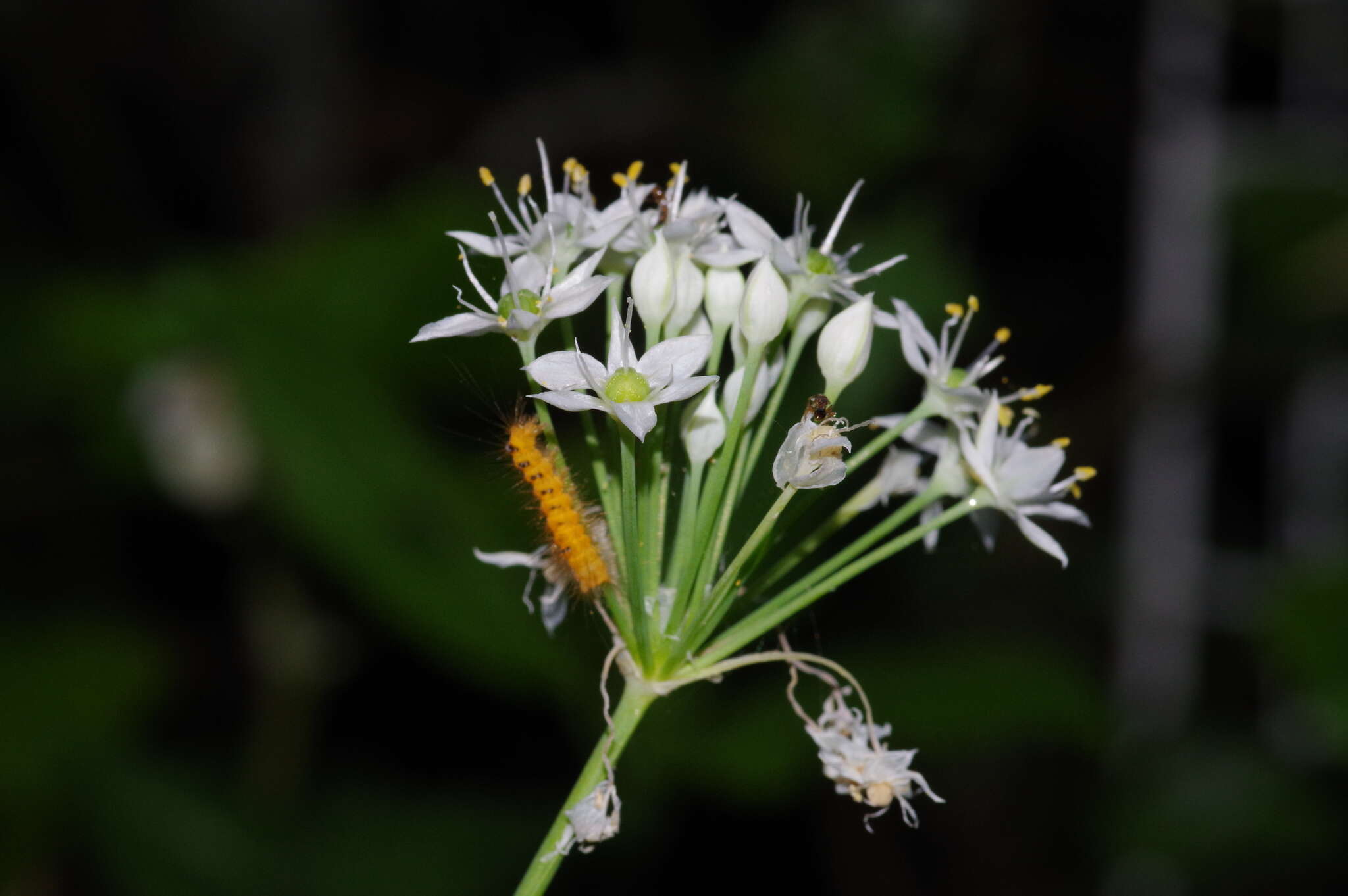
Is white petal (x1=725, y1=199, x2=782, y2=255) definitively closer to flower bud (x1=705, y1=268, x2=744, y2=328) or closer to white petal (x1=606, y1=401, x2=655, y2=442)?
flower bud (x1=705, y1=268, x2=744, y2=328)

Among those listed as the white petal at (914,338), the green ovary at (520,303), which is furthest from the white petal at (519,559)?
the white petal at (914,338)

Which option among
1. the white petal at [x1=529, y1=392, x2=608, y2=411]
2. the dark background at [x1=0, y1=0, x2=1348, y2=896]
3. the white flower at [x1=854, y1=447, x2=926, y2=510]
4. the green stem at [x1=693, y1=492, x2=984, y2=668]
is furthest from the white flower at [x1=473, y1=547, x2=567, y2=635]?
the dark background at [x1=0, y1=0, x2=1348, y2=896]

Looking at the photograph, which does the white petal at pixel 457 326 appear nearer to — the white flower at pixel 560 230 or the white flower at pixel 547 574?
the white flower at pixel 560 230

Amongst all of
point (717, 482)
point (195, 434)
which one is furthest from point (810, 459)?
point (195, 434)

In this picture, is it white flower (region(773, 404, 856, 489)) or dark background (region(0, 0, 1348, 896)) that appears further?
dark background (region(0, 0, 1348, 896))

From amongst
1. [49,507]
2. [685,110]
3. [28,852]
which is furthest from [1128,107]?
[28,852]

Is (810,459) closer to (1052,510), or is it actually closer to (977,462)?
(977,462)

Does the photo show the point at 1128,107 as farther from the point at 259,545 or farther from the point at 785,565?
the point at 785,565
